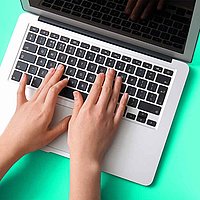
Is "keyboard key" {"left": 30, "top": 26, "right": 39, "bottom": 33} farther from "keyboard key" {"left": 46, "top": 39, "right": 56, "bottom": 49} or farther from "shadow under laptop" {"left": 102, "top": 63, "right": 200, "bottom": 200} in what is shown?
"shadow under laptop" {"left": 102, "top": 63, "right": 200, "bottom": 200}

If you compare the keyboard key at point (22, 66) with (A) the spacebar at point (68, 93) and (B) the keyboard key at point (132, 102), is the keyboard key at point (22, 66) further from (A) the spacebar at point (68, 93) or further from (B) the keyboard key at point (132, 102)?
(B) the keyboard key at point (132, 102)

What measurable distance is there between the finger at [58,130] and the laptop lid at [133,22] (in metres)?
0.19

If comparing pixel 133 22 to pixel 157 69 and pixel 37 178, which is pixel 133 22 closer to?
pixel 157 69

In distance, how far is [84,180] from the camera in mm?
728

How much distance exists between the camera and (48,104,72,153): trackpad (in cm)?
77

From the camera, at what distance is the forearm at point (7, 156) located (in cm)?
76

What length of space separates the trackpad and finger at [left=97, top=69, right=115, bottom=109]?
0.21 feet

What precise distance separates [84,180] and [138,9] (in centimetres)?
31

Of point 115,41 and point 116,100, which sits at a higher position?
point 115,41

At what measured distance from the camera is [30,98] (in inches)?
31.4

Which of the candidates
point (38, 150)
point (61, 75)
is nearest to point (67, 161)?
point (38, 150)

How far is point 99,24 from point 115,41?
5 cm

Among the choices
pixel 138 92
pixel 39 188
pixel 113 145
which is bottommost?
pixel 39 188

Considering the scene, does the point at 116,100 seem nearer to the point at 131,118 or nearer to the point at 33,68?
the point at 131,118
